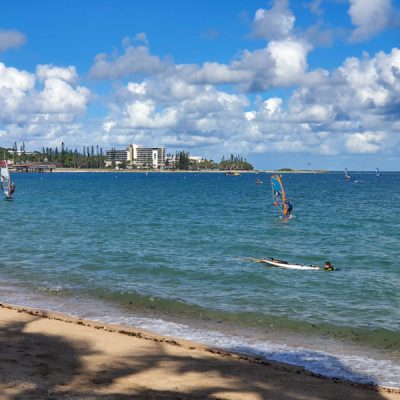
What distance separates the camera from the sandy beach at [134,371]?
10.7 metres

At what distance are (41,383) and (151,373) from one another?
2.63 metres

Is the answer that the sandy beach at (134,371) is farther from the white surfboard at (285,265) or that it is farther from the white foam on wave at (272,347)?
the white surfboard at (285,265)

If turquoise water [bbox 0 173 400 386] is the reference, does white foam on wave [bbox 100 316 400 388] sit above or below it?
above

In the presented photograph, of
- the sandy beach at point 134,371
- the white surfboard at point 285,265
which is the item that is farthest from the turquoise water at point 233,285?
the sandy beach at point 134,371

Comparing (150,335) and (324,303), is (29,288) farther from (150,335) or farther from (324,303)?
(324,303)

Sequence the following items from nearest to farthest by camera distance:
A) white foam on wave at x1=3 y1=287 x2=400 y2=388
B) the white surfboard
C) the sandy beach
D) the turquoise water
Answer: the sandy beach, white foam on wave at x1=3 y1=287 x2=400 y2=388, the turquoise water, the white surfboard

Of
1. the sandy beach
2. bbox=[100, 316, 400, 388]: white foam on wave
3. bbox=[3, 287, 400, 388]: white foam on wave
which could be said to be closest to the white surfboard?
bbox=[3, 287, 400, 388]: white foam on wave

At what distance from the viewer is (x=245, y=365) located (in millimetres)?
13414

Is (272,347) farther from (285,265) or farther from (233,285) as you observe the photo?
(285,265)

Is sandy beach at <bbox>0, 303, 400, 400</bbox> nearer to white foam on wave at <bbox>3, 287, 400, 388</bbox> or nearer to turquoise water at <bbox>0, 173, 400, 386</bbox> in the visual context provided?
white foam on wave at <bbox>3, 287, 400, 388</bbox>

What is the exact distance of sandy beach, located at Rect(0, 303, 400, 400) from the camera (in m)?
10.7

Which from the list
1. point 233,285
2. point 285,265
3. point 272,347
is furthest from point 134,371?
point 285,265

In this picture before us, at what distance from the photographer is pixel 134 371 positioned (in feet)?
40.3

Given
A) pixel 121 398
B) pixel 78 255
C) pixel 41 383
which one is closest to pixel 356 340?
pixel 121 398
